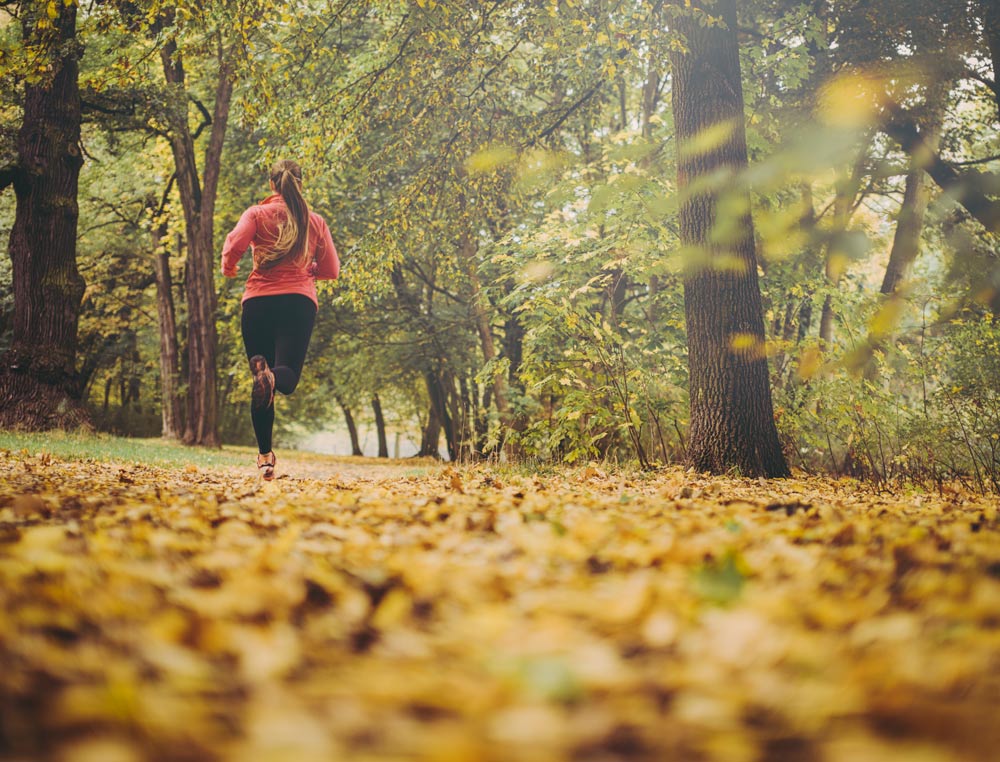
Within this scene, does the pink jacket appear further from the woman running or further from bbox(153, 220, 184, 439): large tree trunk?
bbox(153, 220, 184, 439): large tree trunk

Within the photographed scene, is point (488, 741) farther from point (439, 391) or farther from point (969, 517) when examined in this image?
point (439, 391)

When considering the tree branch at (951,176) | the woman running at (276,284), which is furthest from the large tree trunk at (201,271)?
the tree branch at (951,176)

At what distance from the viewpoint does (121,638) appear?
1034 millimetres

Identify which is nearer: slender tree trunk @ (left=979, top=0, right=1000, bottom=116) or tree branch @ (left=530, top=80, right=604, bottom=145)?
slender tree trunk @ (left=979, top=0, right=1000, bottom=116)

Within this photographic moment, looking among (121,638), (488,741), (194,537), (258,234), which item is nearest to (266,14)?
(258,234)

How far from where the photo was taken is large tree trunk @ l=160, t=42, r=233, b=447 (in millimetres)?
12609

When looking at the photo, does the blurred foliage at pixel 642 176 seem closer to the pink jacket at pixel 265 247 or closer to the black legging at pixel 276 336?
the pink jacket at pixel 265 247

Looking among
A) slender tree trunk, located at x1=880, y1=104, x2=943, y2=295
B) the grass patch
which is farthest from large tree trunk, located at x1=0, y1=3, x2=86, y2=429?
slender tree trunk, located at x1=880, y1=104, x2=943, y2=295

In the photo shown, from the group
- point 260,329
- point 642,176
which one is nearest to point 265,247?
point 260,329

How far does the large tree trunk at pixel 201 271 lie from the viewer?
12609 millimetres

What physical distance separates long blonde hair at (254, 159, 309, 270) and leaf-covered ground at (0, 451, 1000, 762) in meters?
2.91

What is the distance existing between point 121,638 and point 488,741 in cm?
67

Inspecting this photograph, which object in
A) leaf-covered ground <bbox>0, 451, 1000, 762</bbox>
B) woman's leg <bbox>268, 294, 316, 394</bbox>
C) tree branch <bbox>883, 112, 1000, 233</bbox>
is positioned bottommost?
leaf-covered ground <bbox>0, 451, 1000, 762</bbox>

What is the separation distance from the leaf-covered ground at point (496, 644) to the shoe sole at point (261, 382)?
2.39 metres
